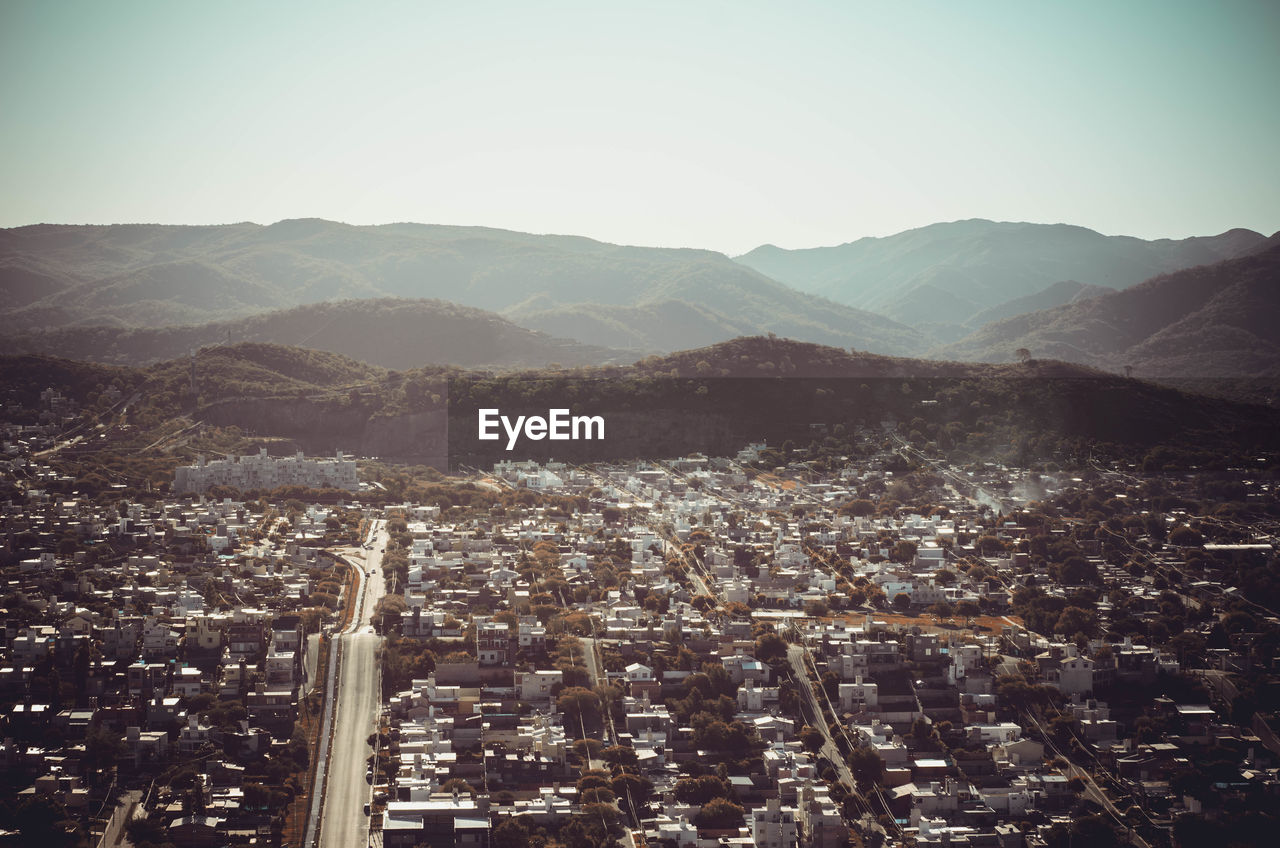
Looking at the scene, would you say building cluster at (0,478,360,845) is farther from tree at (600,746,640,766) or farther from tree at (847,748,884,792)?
tree at (847,748,884,792)

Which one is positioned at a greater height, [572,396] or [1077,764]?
[572,396]

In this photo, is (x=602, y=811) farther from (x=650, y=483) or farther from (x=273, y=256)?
(x=273, y=256)

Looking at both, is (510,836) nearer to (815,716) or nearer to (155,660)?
(815,716)

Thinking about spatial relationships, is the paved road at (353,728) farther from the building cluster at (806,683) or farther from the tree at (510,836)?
Answer: the tree at (510,836)

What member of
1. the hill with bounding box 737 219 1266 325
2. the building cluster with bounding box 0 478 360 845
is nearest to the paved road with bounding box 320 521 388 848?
the building cluster with bounding box 0 478 360 845

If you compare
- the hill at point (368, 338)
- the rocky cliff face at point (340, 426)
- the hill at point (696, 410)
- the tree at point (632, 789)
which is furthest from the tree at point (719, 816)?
the hill at point (368, 338)

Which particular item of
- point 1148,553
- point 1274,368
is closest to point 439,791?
point 1148,553

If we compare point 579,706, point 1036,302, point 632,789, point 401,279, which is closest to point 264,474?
point 579,706
